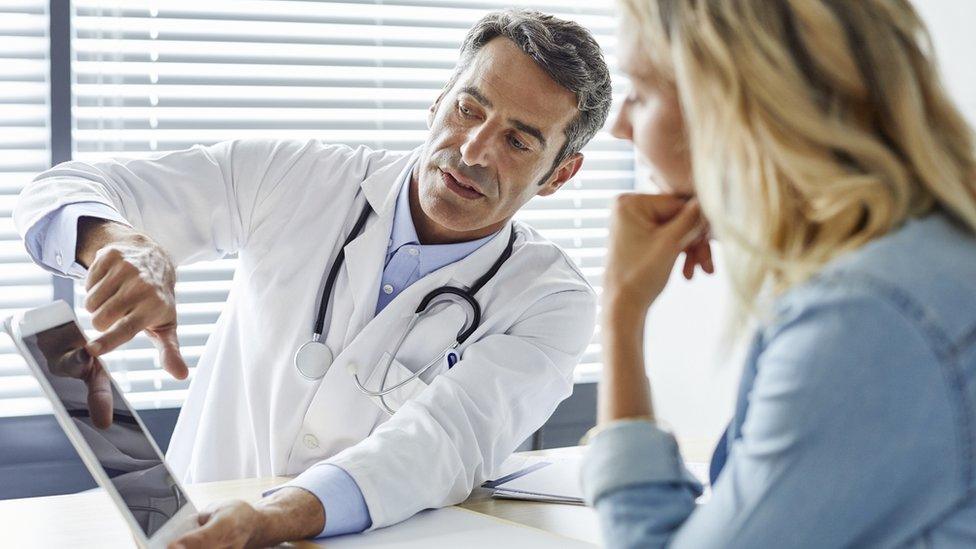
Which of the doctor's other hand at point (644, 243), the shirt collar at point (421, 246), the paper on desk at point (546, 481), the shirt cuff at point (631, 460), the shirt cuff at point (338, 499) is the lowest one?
the paper on desk at point (546, 481)

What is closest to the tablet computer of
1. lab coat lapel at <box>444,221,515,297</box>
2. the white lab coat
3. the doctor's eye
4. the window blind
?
the white lab coat

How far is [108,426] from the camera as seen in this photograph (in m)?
1.08

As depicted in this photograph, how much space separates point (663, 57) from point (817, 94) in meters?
0.15

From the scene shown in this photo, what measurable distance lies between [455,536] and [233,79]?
1817mm

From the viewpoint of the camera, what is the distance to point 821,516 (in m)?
0.71

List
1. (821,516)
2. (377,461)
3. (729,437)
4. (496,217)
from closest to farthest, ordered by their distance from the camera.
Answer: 1. (821,516)
2. (729,437)
3. (377,461)
4. (496,217)

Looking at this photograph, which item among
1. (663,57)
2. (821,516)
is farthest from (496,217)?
(821,516)

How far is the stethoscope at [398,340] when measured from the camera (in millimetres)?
1648

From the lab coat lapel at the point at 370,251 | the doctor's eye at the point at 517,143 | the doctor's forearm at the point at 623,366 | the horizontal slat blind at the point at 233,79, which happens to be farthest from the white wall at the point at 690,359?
the doctor's forearm at the point at 623,366

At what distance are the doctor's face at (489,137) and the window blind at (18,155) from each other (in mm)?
1239

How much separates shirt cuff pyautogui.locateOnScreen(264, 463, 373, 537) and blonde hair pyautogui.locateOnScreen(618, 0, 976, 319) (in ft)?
2.12

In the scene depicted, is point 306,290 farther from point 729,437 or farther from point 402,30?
point 402,30

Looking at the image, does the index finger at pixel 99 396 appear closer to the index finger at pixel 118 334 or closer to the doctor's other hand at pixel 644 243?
the index finger at pixel 118 334

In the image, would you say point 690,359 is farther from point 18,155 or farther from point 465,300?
point 18,155
